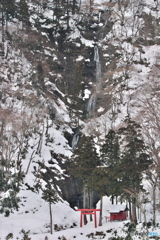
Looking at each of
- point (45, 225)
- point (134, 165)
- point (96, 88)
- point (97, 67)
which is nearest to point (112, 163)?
point (134, 165)

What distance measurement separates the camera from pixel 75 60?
61031mm

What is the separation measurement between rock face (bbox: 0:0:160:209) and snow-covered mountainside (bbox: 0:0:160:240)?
196 millimetres

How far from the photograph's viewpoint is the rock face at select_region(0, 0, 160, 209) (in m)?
44.4

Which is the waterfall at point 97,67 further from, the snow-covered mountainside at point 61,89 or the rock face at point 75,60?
the snow-covered mountainside at point 61,89

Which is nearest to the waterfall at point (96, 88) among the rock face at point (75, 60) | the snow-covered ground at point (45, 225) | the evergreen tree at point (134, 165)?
the rock face at point (75, 60)

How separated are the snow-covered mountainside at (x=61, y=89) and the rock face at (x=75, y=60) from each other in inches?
7.7

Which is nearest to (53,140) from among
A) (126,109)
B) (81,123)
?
(81,123)

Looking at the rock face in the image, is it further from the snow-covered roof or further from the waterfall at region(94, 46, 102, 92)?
the snow-covered roof

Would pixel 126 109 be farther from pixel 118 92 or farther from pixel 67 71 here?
pixel 67 71

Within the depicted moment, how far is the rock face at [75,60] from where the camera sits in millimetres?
44375

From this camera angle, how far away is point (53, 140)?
1628 inches

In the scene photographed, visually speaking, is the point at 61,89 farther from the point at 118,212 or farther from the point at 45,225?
the point at 45,225

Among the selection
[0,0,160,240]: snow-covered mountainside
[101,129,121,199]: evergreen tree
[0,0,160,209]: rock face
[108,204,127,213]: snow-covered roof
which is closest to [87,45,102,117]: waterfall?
[0,0,160,209]: rock face

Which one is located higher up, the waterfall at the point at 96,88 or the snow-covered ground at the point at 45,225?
the waterfall at the point at 96,88
